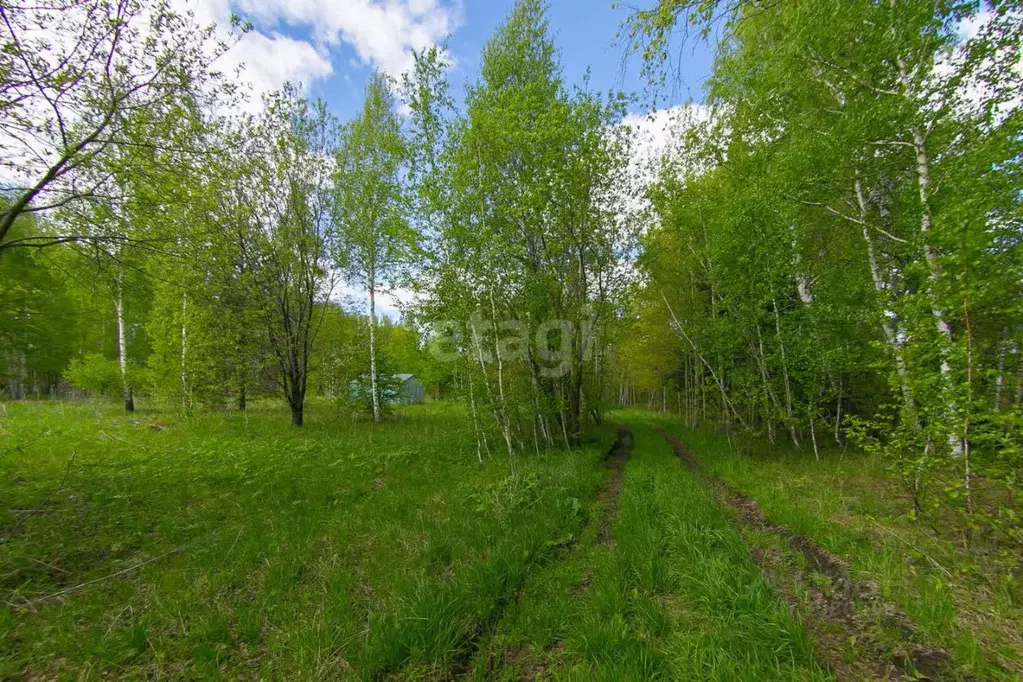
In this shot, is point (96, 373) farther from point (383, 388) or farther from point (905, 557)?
point (905, 557)

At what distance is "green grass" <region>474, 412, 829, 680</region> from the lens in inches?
105

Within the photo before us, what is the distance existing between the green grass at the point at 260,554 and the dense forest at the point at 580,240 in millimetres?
2417

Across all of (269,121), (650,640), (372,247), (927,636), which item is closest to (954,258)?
(927,636)

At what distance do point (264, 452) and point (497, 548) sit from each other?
751cm

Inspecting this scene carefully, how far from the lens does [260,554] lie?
14.2 ft

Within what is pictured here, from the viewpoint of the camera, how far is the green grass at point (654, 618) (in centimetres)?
266

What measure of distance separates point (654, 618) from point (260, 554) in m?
4.30

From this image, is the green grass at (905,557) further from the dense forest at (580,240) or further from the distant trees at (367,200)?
the distant trees at (367,200)

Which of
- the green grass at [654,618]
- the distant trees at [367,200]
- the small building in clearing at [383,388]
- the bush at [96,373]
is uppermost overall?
the distant trees at [367,200]

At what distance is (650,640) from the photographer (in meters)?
2.99

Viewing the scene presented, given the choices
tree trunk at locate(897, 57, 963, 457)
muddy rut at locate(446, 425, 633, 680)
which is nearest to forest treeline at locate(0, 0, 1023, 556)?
tree trunk at locate(897, 57, 963, 457)

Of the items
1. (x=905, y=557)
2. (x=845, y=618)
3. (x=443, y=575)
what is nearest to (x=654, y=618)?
(x=845, y=618)

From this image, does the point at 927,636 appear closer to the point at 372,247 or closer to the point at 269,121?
the point at 269,121

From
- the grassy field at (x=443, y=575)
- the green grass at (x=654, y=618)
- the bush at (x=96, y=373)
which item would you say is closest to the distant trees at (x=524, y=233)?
the grassy field at (x=443, y=575)
